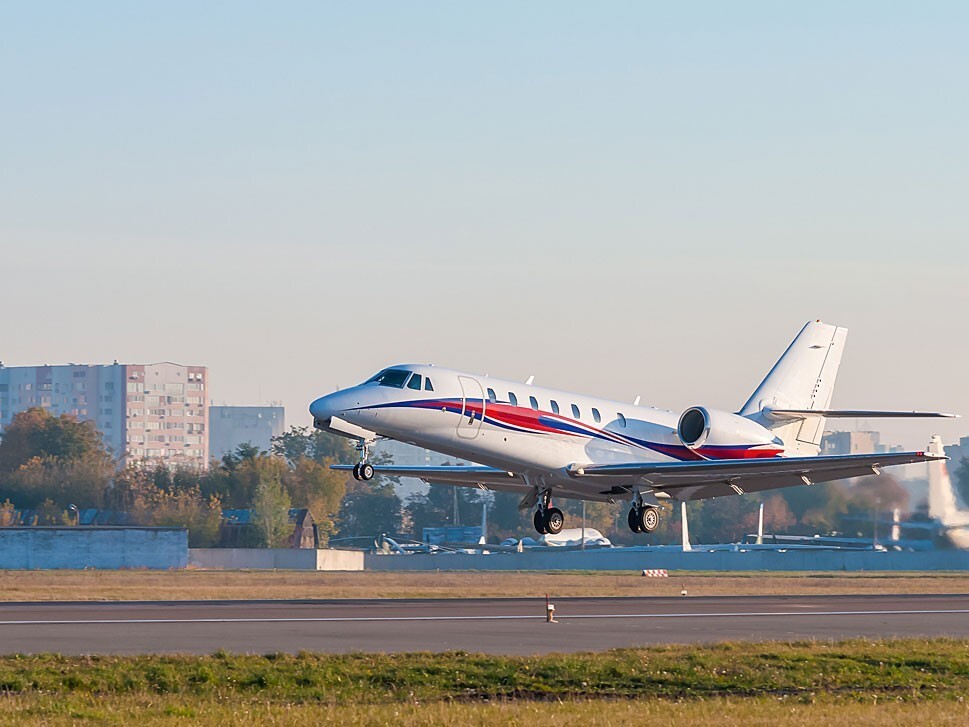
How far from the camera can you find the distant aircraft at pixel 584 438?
32.8 metres

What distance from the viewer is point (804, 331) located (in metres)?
44.8

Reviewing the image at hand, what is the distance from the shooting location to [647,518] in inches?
1455

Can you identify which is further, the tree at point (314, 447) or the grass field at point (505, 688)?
the tree at point (314, 447)

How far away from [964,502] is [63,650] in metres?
53.6

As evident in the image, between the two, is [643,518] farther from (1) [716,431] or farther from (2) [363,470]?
(2) [363,470]

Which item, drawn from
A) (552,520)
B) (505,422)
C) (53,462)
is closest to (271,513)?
(53,462)

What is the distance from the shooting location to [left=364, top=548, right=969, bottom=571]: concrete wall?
3095 inches

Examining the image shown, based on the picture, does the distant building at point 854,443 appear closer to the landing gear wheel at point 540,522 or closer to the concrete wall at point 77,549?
the concrete wall at point 77,549

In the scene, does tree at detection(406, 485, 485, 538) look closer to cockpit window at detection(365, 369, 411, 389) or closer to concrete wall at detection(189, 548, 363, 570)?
concrete wall at detection(189, 548, 363, 570)

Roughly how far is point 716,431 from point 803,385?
6.27 m

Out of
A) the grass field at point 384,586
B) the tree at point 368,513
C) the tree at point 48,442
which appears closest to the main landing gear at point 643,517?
the grass field at point 384,586

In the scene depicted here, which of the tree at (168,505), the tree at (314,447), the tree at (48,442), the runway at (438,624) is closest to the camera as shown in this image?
the runway at (438,624)

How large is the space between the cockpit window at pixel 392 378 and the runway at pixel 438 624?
5048 mm

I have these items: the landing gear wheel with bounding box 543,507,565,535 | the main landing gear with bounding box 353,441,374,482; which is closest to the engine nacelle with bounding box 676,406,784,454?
the landing gear wheel with bounding box 543,507,565,535
